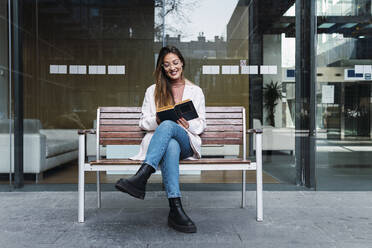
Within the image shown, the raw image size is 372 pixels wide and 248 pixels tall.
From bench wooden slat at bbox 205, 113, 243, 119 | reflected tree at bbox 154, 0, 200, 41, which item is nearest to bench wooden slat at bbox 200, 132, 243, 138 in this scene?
bench wooden slat at bbox 205, 113, 243, 119

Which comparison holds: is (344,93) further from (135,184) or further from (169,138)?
(135,184)

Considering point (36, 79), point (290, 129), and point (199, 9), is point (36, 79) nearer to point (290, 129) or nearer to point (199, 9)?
point (199, 9)

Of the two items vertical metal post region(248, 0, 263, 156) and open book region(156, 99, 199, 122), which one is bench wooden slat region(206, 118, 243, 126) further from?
vertical metal post region(248, 0, 263, 156)

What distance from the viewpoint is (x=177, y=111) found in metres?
2.90

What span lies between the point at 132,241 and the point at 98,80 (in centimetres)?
308

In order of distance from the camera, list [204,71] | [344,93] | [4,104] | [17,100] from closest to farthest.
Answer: [17,100] < [4,104] < [344,93] < [204,71]

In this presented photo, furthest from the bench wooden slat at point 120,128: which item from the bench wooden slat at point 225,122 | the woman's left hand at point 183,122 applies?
the bench wooden slat at point 225,122

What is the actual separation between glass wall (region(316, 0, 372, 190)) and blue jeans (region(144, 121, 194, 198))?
8.06 ft

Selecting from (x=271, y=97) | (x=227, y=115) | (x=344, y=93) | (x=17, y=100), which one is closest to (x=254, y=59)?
(x=271, y=97)

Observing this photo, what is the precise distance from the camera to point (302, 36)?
448 cm

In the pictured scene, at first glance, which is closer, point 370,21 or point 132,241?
point 132,241

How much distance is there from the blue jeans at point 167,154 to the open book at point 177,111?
12 cm

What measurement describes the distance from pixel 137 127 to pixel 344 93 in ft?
9.79

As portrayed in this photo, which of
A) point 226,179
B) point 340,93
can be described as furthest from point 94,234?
point 340,93
